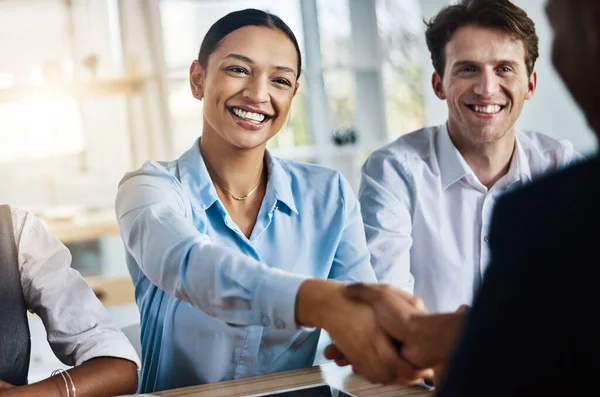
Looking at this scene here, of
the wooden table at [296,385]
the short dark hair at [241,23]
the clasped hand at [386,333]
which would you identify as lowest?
the wooden table at [296,385]

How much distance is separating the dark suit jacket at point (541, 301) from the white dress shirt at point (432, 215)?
1.58 meters

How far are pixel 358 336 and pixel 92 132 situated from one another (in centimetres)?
415

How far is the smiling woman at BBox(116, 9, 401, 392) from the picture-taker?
1.72 meters

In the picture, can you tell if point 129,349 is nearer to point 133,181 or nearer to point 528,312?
point 133,181

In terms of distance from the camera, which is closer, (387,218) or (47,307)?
(47,307)

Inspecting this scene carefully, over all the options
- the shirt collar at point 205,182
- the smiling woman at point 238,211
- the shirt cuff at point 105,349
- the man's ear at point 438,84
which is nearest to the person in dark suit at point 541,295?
the smiling woman at point 238,211

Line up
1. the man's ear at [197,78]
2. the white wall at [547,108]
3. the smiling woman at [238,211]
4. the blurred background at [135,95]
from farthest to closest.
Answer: the blurred background at [135,95] < the white wall at [547,108] < the man's ear at [197,78] < the smiling woman at [238,211]

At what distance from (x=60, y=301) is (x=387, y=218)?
3.15ft

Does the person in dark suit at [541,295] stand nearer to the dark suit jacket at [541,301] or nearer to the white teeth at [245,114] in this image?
the dark suit jacket at [541,301]

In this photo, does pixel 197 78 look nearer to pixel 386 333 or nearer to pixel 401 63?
pixel 386 333

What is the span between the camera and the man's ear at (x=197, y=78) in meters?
2.01

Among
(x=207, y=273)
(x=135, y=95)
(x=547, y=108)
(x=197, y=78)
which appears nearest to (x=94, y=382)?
(x=207, y=273)

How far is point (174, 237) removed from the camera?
1419 mm

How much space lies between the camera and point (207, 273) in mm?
1293
